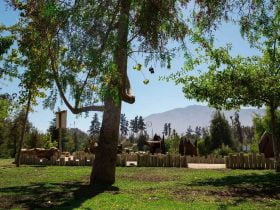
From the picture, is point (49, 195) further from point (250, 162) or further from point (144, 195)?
point (250, 162)

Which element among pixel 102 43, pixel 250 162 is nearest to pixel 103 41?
pixel 102 43

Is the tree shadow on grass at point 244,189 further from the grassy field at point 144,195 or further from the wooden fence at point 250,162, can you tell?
the wooden fence at point 250,162

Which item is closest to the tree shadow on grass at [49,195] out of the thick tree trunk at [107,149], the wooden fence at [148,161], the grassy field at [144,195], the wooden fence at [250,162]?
the grassy field at [144,195]

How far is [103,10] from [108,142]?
5.82 metres

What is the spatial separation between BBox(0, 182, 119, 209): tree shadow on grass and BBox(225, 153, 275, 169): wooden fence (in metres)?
11.9

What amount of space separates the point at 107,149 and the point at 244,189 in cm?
517

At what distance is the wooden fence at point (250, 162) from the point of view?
23.6m

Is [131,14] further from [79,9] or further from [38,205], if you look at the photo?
[38,205]

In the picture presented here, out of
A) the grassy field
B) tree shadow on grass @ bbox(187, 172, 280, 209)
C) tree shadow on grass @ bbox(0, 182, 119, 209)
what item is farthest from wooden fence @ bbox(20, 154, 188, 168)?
tree shadow on grass @ bbox(0, 182, 119, 209)

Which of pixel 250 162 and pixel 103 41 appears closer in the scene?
pixel 103 41

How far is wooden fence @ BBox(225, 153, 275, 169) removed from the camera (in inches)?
930

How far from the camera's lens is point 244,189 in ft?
45.5

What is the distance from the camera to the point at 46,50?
1481cm

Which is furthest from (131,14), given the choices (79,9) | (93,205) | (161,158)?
(161,158)
